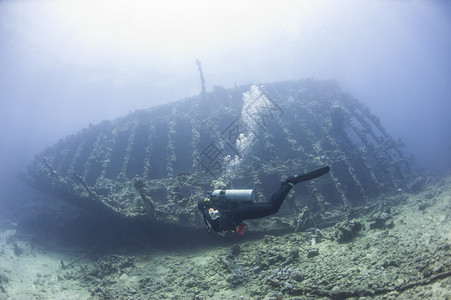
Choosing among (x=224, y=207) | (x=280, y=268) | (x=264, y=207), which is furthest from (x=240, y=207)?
(x=280, y=268)

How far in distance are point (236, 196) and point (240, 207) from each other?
29cm

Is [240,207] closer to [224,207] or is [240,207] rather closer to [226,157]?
[224,207]

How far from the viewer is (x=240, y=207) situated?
5.79 m

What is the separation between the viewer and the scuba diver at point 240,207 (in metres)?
5.56

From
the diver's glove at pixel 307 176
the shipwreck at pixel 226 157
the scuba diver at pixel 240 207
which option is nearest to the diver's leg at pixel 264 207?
the scuba diver at pixel 240 207

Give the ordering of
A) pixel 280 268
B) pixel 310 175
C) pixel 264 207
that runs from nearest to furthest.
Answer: pixel 310 175 → pixel 264 207 → pixel 280 268

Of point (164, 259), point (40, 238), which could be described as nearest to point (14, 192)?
point (40, 238)

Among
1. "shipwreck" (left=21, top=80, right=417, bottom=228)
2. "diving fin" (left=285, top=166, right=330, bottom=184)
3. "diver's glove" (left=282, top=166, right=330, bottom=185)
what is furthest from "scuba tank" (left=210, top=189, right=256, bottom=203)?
"shipwreck" (left=21, top=80, right=417, bottom=228)

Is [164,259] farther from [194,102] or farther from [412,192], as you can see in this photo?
[194,102]

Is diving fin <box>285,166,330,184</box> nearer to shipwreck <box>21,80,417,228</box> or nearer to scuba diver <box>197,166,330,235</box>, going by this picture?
scuba diver <box>197,166,330,235</box>

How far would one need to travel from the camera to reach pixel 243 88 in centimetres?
2614

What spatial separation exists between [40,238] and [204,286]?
1288 cm

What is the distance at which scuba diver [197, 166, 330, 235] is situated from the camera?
556 cm

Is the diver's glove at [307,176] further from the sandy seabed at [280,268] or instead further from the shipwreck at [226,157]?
the shipwreck at [226,157]
